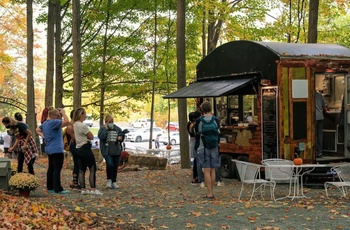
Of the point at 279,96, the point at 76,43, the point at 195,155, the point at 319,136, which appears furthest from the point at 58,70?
the point at 319,136

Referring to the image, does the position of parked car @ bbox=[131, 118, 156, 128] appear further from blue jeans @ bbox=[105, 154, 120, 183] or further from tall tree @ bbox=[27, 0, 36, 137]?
blue jeans @ bbox=[105, 154, 120, 183]

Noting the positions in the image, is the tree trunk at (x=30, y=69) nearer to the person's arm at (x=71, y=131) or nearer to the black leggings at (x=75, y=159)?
the black leggings at (x=75, y=159)

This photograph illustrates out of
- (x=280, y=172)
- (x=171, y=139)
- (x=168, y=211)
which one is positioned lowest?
(x=171, y=139)

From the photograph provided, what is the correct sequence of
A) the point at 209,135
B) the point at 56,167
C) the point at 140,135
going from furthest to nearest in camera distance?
the point at 140,135 < the point at 56,167 < the point at 209,135

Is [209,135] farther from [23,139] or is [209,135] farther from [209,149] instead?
[23,139]

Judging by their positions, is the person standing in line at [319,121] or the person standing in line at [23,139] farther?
the person standing in line at [319,121]

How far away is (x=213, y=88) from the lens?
1309 cm

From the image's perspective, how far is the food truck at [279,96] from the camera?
11.8 metres

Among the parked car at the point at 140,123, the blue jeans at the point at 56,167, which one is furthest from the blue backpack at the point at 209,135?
the parked car at the point at 140,123

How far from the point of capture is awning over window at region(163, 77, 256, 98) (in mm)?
12250

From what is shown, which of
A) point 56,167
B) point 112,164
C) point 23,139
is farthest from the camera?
point 112,164

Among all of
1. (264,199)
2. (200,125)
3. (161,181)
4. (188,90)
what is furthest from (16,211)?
(188,90)

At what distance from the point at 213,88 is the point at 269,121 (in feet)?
5.56

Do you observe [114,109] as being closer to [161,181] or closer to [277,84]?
[161,181]
